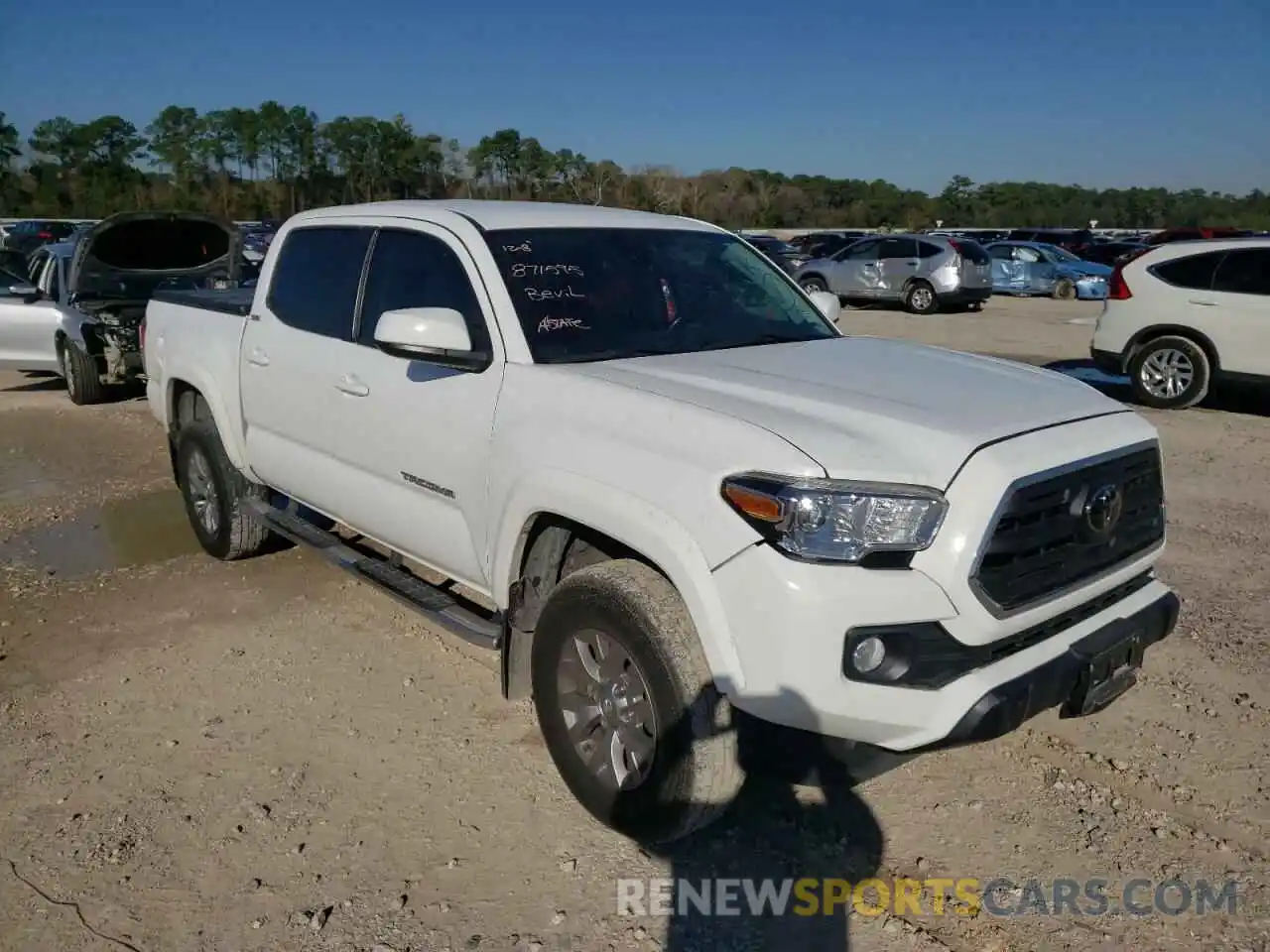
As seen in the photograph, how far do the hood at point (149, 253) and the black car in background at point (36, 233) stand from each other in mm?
18038

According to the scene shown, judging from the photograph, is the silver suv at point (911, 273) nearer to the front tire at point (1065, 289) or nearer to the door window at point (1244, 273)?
the front tire at point (1065, 289)

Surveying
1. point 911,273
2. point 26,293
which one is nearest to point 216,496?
point 26,293

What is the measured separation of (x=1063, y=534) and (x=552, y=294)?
76.7 inches

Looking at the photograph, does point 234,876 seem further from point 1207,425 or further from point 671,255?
point 1207,425

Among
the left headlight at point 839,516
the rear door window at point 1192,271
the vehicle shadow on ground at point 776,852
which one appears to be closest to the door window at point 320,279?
the left headlight at point 839,516

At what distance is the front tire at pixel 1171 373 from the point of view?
34.2 feet

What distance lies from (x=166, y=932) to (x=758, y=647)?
5.99ft

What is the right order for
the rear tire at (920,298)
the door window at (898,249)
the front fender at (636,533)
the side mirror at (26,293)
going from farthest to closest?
the door window at (898,249) → the rear tire at (920,298) → the side mirror at (26,293) → the front fender at (636,533)

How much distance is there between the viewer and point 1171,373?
1064 centimetres

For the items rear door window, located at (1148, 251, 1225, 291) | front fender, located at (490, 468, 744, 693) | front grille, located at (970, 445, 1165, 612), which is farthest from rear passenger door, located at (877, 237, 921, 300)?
front fender, located at (490, 468, 744, 693)

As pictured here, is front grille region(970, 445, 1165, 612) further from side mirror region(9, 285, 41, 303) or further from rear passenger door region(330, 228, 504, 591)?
side mirror region(9, 285, 41, 303)

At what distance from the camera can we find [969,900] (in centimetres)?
302

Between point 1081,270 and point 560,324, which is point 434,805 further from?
point 1081,270

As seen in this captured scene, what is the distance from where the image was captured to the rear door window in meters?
10.4
